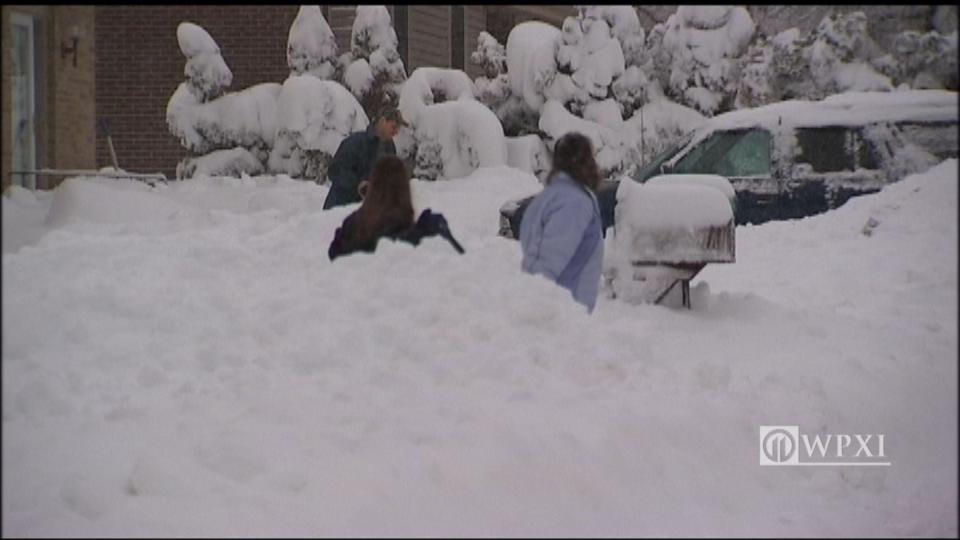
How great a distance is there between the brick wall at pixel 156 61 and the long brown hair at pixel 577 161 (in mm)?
12388

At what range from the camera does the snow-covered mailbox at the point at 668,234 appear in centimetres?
967

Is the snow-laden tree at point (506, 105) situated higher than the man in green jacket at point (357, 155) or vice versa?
the snow-laden tree at point (506, 105)

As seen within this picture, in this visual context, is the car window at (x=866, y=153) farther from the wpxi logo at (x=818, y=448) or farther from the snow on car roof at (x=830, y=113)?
the wpxi logo at (x=818, y=448)

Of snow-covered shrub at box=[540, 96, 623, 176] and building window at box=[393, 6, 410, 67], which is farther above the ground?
building window at box=[393, 6, 410, 67]

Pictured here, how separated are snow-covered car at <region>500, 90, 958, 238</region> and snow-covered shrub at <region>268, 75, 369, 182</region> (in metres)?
3.98

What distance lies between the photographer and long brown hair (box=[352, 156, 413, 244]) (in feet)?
27.8

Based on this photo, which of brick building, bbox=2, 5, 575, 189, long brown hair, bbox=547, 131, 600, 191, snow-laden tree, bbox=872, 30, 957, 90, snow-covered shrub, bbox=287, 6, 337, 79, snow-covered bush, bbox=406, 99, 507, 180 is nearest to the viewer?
snow-laden tree, bbox=872, 30, 957, 90

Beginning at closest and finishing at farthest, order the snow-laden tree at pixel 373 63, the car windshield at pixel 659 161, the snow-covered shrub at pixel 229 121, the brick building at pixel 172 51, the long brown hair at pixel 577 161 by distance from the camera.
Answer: the long brown hair at pixel 577 161, the car windshield at pixel 659 161, the snow-covered shrub at pixel 229 121, the snow-laden tree at pixel 373 63, the brick building at pixel 172 51

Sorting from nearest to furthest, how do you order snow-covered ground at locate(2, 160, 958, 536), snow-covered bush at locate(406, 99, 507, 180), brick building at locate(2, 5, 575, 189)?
1. snow-covered ground at locate(2, 160, 958, 536)
2. snow-covered bush at locate(406, 99, 507, 180)
3. brick building at locate(2, 5, 575, 189)

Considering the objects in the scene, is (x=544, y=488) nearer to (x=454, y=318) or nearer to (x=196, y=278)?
(x=454, y=318)

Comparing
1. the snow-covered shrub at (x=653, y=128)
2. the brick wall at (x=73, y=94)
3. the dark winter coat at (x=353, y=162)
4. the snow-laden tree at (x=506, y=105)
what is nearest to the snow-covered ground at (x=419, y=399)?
the dark winter coat at (x=353, y=162)

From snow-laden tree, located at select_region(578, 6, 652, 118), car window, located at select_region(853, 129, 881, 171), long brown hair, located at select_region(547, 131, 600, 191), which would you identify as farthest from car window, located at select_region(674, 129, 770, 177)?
long brown hair, located at select_region(547, 131, 600, 191)

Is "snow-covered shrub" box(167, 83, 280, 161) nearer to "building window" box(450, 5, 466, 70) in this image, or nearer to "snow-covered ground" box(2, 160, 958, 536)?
"building window" box(450, 5, 466, 70)

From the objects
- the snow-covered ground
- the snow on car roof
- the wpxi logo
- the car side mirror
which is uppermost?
the snow on car roof
